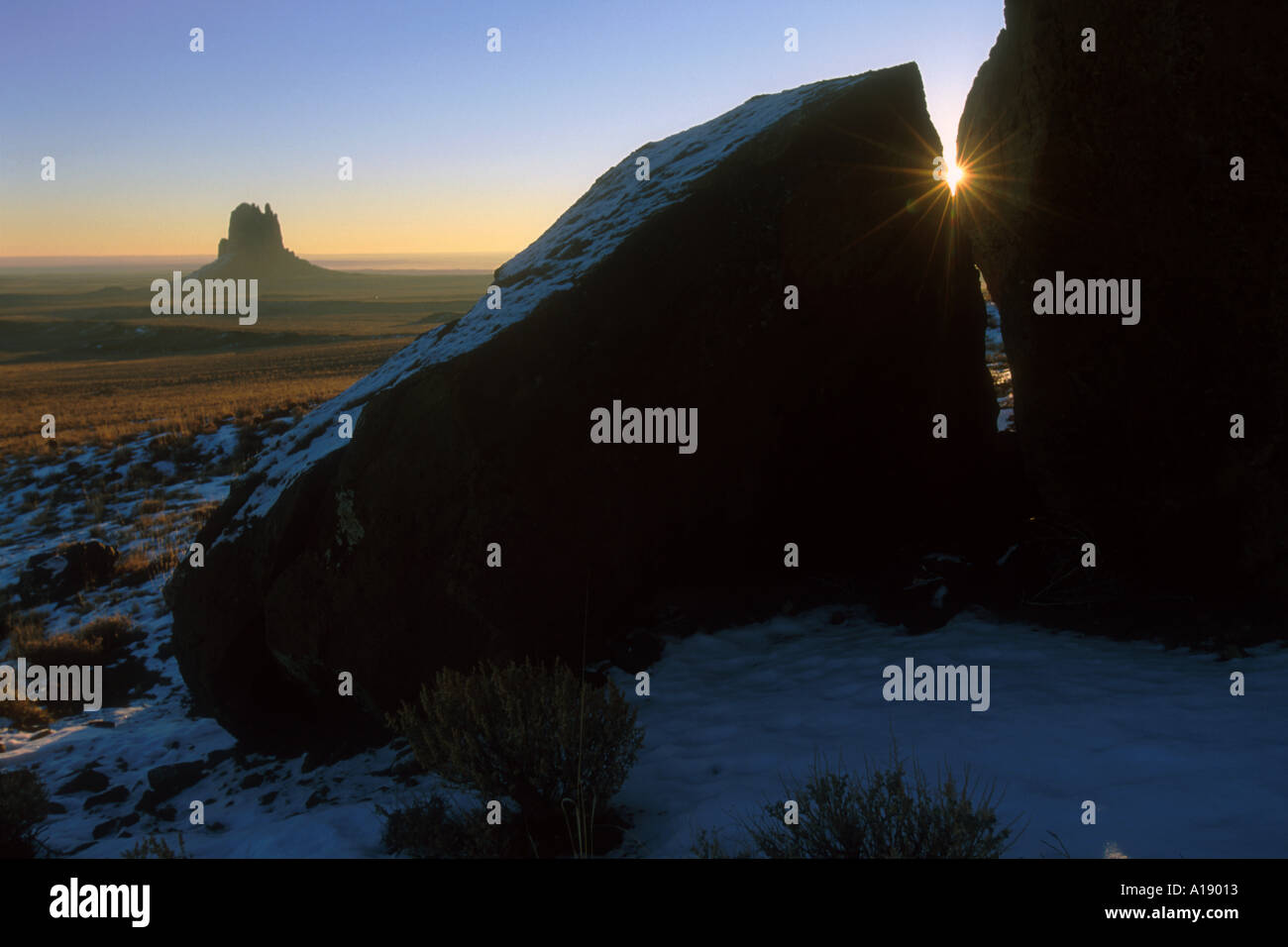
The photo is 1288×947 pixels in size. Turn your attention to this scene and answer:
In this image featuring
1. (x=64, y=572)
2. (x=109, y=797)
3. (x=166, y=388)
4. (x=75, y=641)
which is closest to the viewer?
(x=109, y=797)

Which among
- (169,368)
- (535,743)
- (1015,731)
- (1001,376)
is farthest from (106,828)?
(169,368)

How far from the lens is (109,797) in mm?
5832

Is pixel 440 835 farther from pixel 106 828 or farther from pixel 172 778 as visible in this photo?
pixel 172 778

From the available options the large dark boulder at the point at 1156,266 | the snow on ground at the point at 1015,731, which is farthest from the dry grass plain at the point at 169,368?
the large dark boulder at the point at 1156,266

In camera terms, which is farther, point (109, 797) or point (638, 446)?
point (638, 446)

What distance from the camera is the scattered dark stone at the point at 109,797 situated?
5766 millimetres

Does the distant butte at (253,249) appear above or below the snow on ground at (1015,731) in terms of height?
above

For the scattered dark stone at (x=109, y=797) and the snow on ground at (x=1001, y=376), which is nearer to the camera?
the scattered dark stone at (x=109, y=797)

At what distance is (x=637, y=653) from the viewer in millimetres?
6043

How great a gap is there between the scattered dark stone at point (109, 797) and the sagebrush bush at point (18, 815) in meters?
1.06

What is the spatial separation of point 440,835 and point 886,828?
1.95 metres

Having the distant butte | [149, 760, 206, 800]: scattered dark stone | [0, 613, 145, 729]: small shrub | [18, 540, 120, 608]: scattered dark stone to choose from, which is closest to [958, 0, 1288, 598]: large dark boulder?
[149, 760, 206, 800]: scattered dark stone

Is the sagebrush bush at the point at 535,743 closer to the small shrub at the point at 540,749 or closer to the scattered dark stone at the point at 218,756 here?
the small shrub at the point at 540,749

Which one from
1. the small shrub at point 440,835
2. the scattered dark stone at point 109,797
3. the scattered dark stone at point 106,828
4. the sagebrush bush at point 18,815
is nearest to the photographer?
the small shrub at point 440,835
